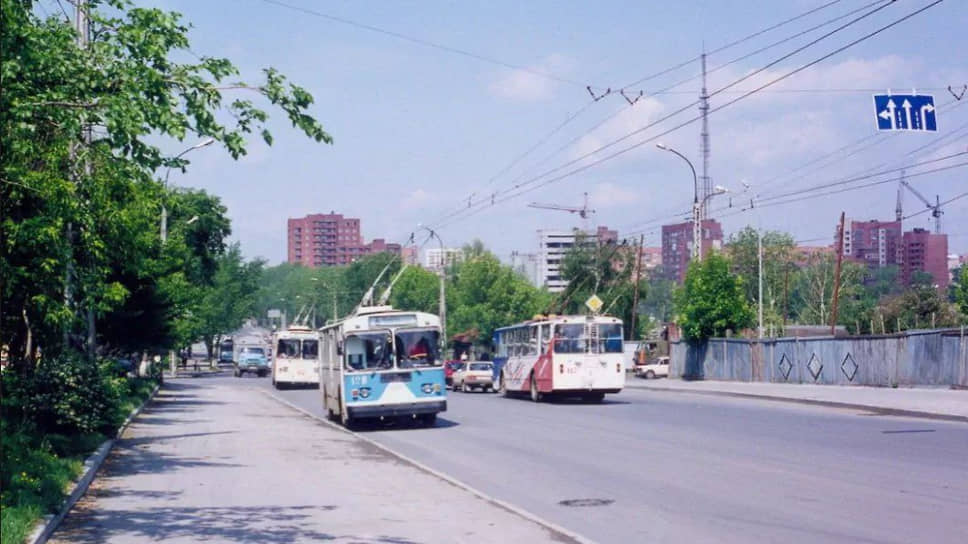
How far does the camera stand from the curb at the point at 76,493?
32.3 ft

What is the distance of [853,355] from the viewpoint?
40.4m

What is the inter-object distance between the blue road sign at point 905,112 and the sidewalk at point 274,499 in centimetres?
1187

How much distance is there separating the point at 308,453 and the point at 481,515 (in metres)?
8.19

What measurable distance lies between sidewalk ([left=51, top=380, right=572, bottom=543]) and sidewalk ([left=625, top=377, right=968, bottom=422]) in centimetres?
1354

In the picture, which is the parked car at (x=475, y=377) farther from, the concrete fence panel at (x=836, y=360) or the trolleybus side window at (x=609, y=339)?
the concrete fence panel at (x=836, y=360)

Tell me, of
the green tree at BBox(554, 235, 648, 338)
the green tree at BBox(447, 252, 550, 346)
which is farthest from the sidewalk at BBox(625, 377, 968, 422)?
the green tree at BBox(554, 235, 648, 338)

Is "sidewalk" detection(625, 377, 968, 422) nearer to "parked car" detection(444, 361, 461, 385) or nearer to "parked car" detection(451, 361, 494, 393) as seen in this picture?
"parked car" detection(451, 361, 494, 393)

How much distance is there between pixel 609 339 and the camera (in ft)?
113

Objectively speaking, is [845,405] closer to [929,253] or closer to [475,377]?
[475,377]

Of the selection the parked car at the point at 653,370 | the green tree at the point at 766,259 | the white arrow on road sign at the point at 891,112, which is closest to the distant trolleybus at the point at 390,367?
the white arrow on road sign at the point at 891,112

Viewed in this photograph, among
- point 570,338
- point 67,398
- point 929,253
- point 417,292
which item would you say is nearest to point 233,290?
point 417,292

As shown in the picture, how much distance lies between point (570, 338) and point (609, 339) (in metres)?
1.20

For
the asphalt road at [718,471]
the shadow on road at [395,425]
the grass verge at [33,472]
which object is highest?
the grass verge at [33,472]

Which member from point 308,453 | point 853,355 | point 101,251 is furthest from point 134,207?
point 853,355
